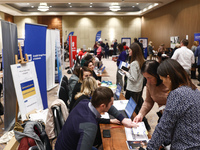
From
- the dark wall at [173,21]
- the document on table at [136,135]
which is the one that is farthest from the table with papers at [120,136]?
the dark wall at [173,21]

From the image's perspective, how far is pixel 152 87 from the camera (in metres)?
2.27

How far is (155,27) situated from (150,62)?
17.0 meters

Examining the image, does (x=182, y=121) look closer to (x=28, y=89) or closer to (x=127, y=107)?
(x=127, y=107)

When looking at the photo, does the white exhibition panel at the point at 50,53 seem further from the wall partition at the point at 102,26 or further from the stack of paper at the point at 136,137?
the wall partition at the point at 102,26

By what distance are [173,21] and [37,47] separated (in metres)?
12.4

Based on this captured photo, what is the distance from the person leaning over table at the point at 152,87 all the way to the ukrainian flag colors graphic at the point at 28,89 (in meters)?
2.31

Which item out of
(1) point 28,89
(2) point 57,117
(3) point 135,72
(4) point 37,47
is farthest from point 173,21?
(2) point 57,117

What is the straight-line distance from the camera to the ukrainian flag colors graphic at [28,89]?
3742 mm

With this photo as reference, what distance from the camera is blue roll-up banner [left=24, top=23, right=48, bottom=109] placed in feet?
14.0

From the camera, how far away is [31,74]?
13.1 ft

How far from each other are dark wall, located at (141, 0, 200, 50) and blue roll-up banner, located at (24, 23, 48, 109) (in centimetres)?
964

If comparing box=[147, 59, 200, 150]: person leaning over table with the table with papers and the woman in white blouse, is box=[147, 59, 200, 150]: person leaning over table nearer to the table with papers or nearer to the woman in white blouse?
the table with papers

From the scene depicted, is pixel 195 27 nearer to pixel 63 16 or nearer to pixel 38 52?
pixel 38 52

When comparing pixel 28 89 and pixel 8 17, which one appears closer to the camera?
pixel 28 89
